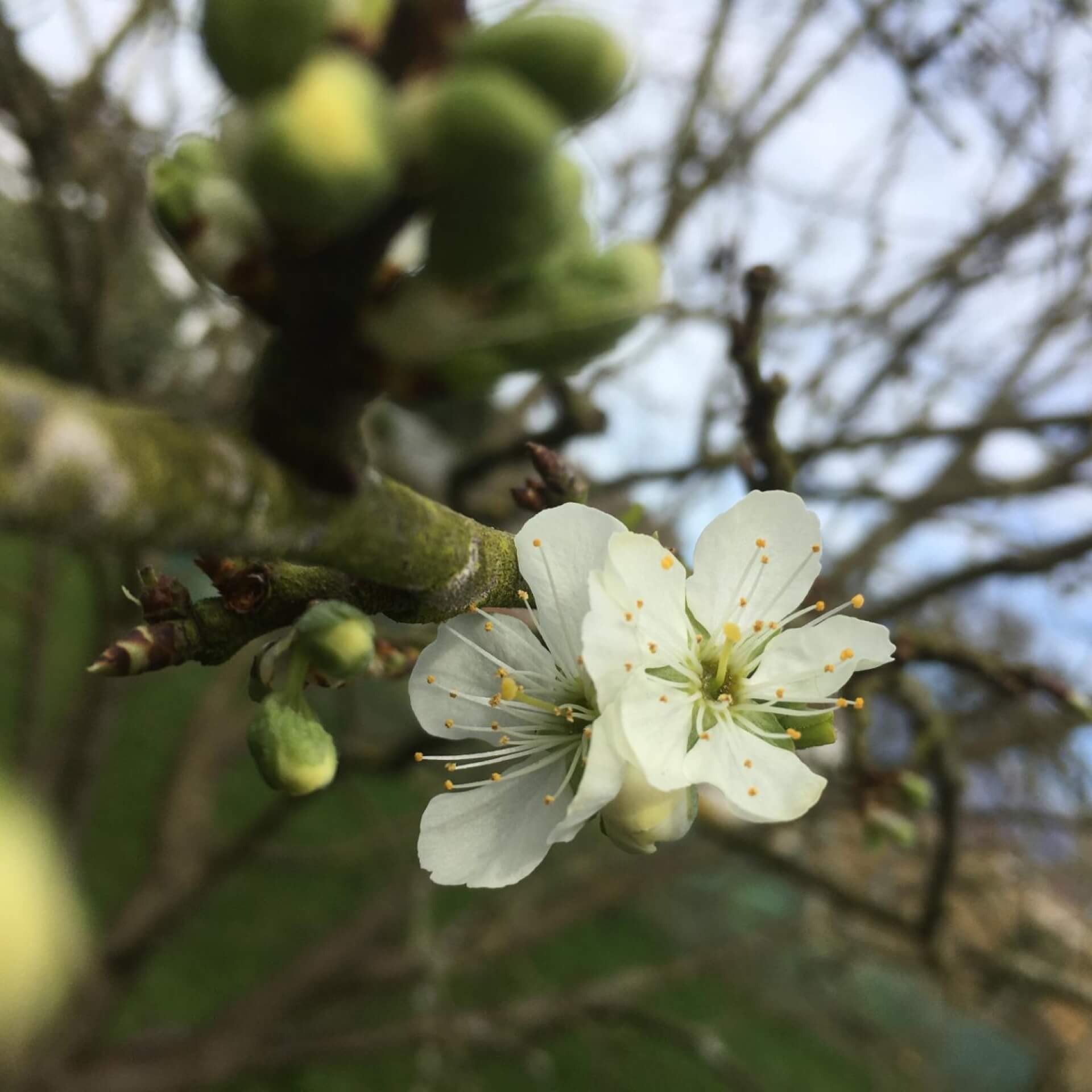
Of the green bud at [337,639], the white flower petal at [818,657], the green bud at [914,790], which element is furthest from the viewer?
the green bud at [914,790]

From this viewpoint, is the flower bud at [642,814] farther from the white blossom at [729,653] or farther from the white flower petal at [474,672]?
the white flower petal at [474,672]

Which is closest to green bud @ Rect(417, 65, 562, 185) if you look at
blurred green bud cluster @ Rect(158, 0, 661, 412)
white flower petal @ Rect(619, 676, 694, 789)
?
blurred green bud cluster @ Rect(158, 0, 661, 412)

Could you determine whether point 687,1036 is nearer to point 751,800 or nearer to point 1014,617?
point 751,800

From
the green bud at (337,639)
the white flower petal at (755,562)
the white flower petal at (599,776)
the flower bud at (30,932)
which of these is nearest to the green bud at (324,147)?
the green bud at (337,639)

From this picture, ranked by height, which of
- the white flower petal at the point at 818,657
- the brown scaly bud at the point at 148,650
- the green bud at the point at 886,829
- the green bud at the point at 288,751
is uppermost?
the white flower petal at the point at 818,657

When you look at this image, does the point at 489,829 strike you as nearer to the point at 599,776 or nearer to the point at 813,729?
the point at 599,776

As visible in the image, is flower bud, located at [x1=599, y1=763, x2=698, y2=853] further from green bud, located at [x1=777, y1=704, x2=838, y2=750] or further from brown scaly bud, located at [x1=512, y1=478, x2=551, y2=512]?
brown scaly bud, located at [x1=512, y1=478, x2=551, y2=512]
